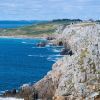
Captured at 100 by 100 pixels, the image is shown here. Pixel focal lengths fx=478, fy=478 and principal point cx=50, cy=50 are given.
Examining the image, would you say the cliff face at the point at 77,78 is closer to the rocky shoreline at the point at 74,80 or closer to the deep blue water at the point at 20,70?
the rocky shoreline at the point at 74,80

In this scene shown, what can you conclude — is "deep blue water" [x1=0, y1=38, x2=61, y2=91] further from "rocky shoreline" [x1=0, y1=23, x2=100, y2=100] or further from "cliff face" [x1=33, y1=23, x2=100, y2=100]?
"cliff face" [x1=33, y1=23, x2=100, y2=100]

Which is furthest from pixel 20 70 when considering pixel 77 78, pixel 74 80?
pixel 77 78

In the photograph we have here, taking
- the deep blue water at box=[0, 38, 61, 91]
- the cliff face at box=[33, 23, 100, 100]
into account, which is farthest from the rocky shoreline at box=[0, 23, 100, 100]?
the deep blue water at box=[0, 38, 61, 91]

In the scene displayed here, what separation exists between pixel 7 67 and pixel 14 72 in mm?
15042

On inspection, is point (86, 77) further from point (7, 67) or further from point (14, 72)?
point (7, 67)

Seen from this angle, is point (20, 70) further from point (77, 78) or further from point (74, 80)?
point (77, 78)

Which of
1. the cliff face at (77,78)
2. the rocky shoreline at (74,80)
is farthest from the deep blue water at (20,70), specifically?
the cliff face at (77,78)

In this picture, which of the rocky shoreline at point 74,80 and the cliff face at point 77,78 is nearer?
the cliff face at point 77,78

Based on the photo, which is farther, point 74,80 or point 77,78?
point 74,80

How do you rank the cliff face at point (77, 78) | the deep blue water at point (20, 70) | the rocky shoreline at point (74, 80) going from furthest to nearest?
the deep blue water at point (20, 70), the rocky shoreline at point (74, 80), the cliff face at point (77, 78)

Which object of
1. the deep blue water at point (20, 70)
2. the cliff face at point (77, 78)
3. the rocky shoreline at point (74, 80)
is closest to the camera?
the cliff face at point (77, 78)

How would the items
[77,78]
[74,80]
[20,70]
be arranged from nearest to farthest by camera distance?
[77,78] < [74,80] < [20,70]

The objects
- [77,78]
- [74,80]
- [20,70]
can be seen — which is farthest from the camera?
[20,70]

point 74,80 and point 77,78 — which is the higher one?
point 77,78
